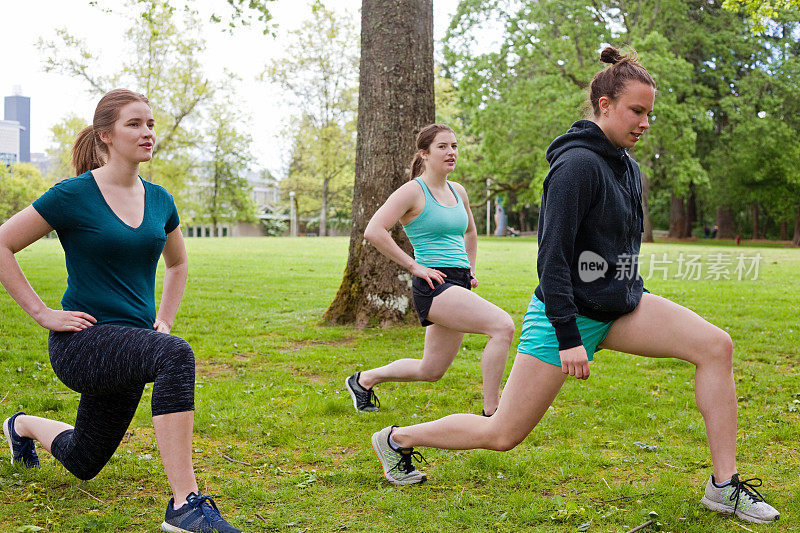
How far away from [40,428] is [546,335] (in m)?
2.97

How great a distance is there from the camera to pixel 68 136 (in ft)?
148

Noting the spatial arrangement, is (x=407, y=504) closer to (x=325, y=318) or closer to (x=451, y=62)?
(x=325, y=318)

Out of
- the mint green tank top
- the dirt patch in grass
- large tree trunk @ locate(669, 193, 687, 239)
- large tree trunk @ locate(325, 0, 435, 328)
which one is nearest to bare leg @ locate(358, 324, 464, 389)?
the mint green tank top

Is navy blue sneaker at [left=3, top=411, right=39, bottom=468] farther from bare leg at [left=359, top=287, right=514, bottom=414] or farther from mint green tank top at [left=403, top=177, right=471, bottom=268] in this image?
mint green tank top at [left=403, top=177, right=471, bottom=268]

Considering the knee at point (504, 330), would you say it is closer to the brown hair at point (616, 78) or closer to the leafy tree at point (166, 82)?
the brown hair at point (616, 78)

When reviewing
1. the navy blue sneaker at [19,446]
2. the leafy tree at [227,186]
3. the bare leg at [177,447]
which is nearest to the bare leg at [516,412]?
the bare leg at [177,447]

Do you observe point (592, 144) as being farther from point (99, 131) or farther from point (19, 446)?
point (19, 446)

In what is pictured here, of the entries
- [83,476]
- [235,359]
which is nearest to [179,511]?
[83,476]

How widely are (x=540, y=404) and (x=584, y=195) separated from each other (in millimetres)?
1024

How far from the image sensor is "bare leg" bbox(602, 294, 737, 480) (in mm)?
3764

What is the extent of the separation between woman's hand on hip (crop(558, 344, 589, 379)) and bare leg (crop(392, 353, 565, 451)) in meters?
0.18

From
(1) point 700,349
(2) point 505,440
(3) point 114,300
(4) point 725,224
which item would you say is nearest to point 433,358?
(2) point 505,440

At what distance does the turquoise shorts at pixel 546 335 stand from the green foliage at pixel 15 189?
226 ft

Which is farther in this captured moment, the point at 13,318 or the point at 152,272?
the point at 13,318
